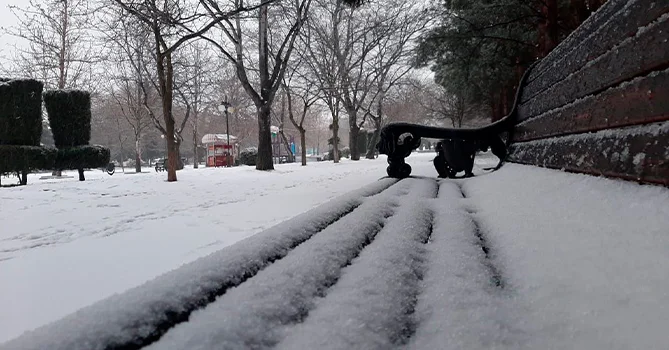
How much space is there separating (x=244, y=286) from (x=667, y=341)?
663 mm

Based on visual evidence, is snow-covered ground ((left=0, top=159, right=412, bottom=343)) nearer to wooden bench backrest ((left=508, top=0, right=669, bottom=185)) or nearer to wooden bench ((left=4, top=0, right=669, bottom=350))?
wooden bench ((left=4, top=0, right=669, bottom=350))

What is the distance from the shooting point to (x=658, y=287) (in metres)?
0.62

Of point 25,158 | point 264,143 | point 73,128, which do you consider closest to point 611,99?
point 25,158

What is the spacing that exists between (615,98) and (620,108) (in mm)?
53

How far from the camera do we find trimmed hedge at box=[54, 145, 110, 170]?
9164 millimetres

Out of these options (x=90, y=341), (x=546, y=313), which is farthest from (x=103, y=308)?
(x=546, y=313)

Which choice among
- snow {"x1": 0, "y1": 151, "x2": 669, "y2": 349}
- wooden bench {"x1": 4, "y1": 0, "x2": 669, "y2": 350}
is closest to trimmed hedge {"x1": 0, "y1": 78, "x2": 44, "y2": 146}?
snow {"x1": 0, "y1": 151, "x2": 669, "y2": 349}

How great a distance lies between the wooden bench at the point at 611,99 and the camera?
0.98 meters

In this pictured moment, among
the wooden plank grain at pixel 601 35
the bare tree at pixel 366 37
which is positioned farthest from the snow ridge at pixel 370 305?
the bare tree at pixel 366 37

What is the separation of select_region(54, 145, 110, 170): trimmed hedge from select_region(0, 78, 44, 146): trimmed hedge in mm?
656

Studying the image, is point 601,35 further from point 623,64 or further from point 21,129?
point 21,129

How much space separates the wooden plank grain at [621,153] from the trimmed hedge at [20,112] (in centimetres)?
1086

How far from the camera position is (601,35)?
4.86 ft

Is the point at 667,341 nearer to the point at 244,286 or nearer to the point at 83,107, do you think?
the point at 244,286
